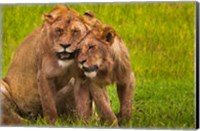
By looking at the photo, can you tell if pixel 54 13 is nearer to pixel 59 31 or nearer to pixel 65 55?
pixel 59 31

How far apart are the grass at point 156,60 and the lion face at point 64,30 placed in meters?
0.08

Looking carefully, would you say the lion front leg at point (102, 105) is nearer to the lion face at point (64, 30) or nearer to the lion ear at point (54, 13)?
the lion face at point (64, 30)

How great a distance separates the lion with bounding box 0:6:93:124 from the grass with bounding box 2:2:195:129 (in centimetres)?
12

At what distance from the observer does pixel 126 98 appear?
18.1 ft

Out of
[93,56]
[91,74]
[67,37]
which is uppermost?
[67,37]

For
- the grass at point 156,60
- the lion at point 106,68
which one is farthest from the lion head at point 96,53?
the grass at point 156,60

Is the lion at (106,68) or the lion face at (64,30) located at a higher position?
the lion face at (64,30)

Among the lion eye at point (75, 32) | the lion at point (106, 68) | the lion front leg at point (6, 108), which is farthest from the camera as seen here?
the lion front leg at point (6, 108)

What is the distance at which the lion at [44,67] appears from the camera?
5523mm

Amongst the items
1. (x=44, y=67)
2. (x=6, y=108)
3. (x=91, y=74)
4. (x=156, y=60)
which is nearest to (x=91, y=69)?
(x=91, y=74)

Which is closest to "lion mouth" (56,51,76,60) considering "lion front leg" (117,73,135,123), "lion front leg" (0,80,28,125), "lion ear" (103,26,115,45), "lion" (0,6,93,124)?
"lion" (0,6,93,124)

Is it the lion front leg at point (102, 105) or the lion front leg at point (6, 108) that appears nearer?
the lion front leg at point (102, 105)

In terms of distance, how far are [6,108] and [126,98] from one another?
33.5 inches

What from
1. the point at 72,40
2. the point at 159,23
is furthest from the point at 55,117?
the point at 159,23
